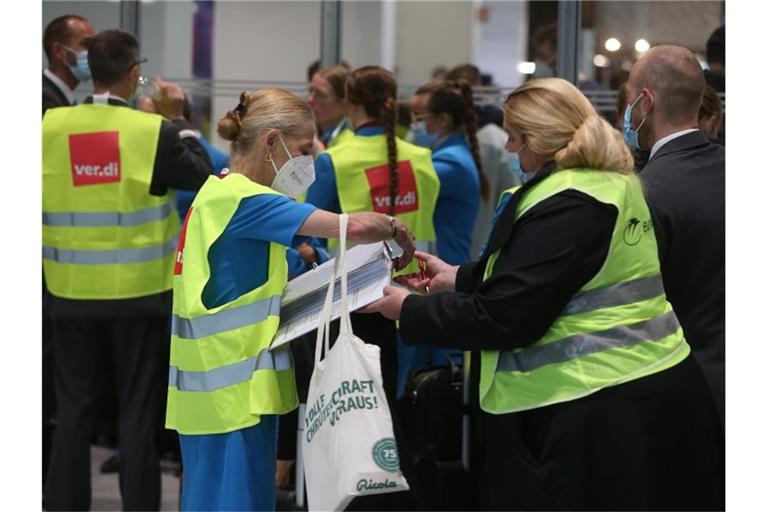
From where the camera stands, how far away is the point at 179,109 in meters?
4.74

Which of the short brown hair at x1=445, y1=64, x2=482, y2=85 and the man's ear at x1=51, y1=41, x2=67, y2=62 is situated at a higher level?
the short brown hair at x1=445, y1=64, x2=482, y2=85

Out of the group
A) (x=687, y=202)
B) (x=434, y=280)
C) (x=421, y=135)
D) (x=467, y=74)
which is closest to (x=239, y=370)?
(x=434, y=280)

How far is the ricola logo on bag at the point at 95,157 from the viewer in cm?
423

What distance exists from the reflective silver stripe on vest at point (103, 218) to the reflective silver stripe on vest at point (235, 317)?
58.2 inches

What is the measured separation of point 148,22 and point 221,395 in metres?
4.86

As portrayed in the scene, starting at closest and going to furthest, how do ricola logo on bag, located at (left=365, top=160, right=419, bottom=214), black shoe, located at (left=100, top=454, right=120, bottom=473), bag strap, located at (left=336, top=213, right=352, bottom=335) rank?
bag strap, located at (left=336, top=213, right=352, bottom=335) → ricola logo on bag, located at (left=365, top=160, right=419, bottom=214) → black shoe, located at (left=100, top=454, right=120, bottom=473)

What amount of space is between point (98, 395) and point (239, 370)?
1699 mm

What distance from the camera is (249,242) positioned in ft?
9.40

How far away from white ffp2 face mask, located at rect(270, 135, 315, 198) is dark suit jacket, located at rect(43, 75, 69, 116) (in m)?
1.99

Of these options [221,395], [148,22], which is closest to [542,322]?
[221,395]

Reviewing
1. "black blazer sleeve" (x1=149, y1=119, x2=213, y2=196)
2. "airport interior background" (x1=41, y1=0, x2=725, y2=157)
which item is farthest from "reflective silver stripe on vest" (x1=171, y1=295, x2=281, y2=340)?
"airport interior background" (x1=41, y1=0, x2=725, y2=157)

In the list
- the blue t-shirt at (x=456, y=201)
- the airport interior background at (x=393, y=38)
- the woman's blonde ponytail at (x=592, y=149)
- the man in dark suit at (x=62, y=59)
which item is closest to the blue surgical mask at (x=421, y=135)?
the airport interior background at (x=393, y=38)

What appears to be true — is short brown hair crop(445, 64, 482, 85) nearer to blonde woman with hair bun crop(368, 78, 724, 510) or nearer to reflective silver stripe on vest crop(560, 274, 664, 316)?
blonde woman with hair bun crop(368, 78, 724, 510)

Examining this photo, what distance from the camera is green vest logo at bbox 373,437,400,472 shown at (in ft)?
8.55
